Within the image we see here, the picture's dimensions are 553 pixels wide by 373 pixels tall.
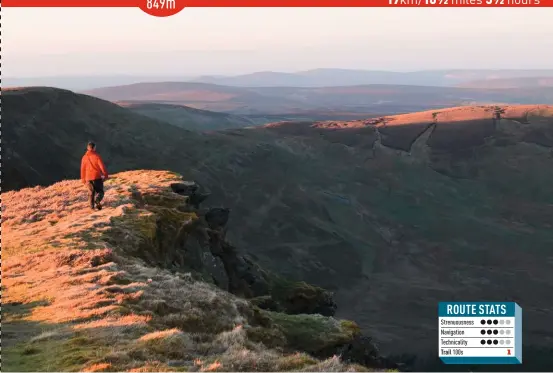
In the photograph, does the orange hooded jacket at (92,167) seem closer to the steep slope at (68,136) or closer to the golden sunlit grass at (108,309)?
the golden sunlit grass at (108,309)

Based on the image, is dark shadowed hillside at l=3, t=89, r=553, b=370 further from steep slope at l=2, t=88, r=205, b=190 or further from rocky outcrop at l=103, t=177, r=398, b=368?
rocky outcrop at l=103, t=177, r=398, b=368

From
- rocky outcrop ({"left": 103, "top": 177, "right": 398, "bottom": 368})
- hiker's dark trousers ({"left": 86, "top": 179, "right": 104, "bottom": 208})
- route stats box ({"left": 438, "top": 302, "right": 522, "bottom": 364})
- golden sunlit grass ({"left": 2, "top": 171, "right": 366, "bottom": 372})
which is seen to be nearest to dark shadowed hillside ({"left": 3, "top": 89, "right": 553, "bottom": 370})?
rocky outcrop ({"left": 103, "top": 177, "right": 398, "bottom": 368})

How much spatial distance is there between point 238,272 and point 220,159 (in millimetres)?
89144

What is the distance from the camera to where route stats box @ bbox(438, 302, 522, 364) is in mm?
13023

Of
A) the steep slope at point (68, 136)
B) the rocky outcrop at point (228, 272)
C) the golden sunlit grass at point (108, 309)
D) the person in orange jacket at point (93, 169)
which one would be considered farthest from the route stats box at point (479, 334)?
the steep slope at point (68, 136)

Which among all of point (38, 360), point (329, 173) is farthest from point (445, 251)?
point (38, 360)

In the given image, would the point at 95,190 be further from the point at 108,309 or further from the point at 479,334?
the point at 479,334

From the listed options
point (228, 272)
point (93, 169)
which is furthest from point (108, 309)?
point (228, 272)

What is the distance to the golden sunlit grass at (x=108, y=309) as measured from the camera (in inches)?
416

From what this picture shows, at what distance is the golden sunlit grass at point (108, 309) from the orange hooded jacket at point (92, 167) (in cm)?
215

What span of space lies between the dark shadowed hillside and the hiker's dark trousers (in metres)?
45.6

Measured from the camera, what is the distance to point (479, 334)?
1319cm

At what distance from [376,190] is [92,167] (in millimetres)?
115909

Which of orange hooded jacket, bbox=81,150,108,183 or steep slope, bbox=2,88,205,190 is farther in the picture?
steep slope, bbox=2,88,205,190
